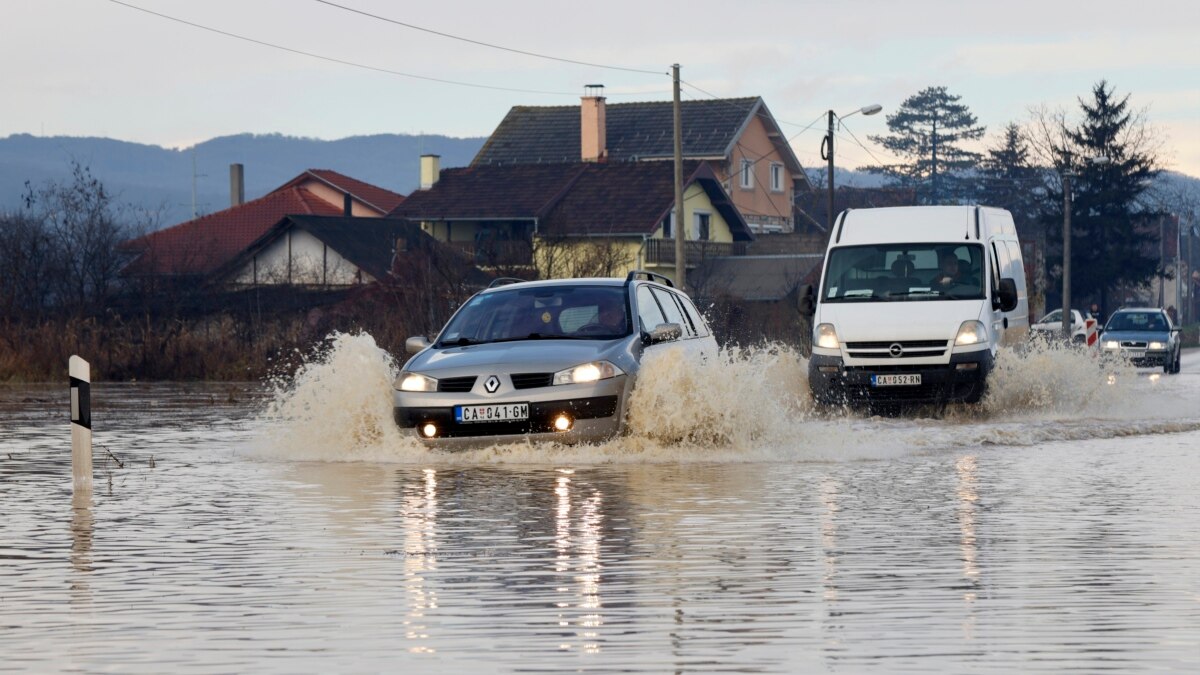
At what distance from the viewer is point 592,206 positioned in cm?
7069

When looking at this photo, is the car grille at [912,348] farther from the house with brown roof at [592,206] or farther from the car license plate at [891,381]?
the house with brown roof at [592,206]

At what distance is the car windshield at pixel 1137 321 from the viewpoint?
46972 millimetres

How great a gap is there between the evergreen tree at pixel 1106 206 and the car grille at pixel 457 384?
8083 cm

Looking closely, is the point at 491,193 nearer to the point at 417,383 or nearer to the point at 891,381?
the point at 891,381

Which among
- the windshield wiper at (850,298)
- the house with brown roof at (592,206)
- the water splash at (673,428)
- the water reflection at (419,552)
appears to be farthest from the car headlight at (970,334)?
the house with brown roof at (592,206)

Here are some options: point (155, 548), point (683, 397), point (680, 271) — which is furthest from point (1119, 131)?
point (155, 548)

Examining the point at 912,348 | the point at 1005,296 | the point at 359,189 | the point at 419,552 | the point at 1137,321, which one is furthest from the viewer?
the point at 359,189

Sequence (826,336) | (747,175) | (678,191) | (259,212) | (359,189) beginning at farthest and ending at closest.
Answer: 1. (359,189)
2. (259,212)
3. (747,175)
4. (678,191)
5. (826,336)

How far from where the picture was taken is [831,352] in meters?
22.1

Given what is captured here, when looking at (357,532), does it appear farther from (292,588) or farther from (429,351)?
(429,351)

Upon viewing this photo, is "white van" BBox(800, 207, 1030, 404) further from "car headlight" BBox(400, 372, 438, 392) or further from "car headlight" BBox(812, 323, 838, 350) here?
"car headlight" BBox(400, 372, 438, 392)

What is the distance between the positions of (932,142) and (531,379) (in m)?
136

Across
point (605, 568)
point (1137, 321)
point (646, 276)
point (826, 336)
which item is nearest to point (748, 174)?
point (1137, 321)

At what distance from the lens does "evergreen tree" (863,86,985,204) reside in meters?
147
